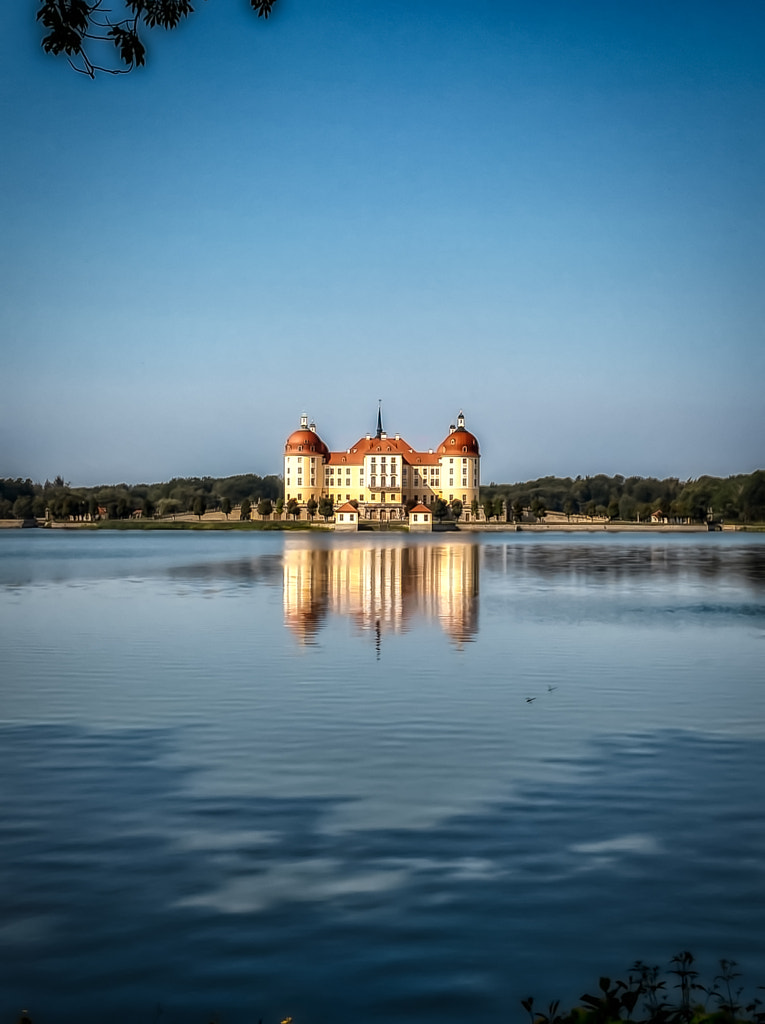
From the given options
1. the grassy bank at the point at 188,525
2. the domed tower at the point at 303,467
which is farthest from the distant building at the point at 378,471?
the grassy bank at the point at 188,525

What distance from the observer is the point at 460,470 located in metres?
123

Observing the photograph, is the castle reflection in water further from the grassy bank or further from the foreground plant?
the grassy bank

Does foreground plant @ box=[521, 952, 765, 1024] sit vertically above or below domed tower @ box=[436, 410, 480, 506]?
below

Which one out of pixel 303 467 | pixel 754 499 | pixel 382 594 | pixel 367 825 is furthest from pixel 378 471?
pixel 367 825

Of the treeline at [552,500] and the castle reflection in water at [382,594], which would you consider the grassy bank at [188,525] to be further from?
the castle reflection in water at [382,594]

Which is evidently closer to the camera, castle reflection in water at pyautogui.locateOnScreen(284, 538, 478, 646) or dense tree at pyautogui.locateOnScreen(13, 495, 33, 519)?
castle reflection in water at pyautogui.locateOnScreen(284, 538, 478, 646)

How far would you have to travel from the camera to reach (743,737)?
866 cm

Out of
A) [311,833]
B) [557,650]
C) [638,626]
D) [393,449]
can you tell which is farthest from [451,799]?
[393,449]

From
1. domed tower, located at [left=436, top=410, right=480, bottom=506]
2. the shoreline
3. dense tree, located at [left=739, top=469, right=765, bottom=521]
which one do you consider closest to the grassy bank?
the shoreline

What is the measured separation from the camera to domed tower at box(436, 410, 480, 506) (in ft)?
403

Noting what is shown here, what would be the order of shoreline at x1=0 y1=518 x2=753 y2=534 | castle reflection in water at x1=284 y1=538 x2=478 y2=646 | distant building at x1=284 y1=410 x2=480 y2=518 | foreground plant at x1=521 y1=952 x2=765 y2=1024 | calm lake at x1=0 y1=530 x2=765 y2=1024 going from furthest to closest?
1. distant building at x1=284 y1=410 x2=480 y2=518
2. shoreline at x1=0 y1=518 x2=753 y2=534
3. castle reflection in water at x1=284 y1=538 x2=478 y2=646
4. calm lake at x1=0 y1=530 x2=765 y2=1024
5. foreground plant at x1=521 y1=952 x2=765 y2=1024

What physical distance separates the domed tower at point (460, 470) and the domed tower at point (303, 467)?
1405 cm

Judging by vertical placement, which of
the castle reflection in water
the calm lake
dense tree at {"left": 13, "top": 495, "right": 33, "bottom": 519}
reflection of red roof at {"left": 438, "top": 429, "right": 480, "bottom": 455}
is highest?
reflection of red roof at {"left": 438, "top": 429, "right": 480, "bottom": 455}

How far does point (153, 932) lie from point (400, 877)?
1219mm
